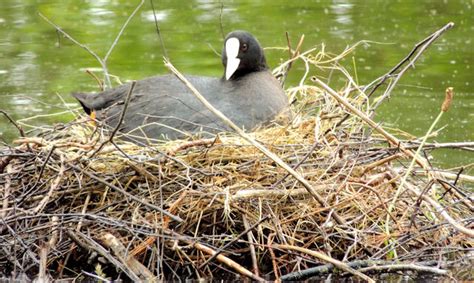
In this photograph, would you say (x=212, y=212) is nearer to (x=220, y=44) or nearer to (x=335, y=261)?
(x=335, y=261)

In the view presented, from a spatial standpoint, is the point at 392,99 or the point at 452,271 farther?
the point at 392,99

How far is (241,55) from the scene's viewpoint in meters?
6.19

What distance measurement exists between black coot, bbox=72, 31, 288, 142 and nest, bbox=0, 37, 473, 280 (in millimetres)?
352

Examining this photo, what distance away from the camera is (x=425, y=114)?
7988 mm

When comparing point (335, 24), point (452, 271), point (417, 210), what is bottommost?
point (335, 24)

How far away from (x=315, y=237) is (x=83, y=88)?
370cm

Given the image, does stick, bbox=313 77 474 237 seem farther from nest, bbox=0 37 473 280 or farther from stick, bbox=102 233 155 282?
stick, bbox=102 233 155 282

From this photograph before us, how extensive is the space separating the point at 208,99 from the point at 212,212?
3.06 feet

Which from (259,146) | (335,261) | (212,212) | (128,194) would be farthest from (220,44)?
(335,261)

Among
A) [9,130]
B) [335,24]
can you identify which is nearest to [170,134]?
[9,130]

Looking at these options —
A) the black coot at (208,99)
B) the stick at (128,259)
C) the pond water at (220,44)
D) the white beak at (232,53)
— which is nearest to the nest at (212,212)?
the stick at (128,259)

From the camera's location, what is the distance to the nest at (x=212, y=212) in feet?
16.4

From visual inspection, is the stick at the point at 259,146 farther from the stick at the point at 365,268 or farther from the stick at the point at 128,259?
the stick at the point at 128,259

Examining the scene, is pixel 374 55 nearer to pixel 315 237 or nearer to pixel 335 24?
pixel 335 24
